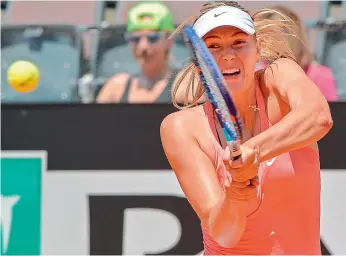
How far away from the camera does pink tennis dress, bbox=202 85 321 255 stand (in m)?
1.84

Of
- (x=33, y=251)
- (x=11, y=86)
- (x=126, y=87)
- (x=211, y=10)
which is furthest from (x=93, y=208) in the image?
(x=211, y=10)

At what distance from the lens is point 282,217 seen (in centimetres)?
186

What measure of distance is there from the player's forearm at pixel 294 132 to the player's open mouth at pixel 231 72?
15 cm

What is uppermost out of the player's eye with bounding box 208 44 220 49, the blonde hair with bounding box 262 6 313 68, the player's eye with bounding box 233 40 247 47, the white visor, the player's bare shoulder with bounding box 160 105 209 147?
the white visor

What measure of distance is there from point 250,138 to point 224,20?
286 millimetres

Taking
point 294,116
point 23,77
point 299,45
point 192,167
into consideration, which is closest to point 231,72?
point 294,116

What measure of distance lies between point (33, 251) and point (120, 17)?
74.3 inches

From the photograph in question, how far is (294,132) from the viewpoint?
162 centimetres

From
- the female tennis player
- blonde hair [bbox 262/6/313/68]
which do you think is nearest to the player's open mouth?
the female tennis player

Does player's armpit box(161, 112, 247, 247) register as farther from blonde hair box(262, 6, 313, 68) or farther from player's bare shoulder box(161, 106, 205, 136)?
blonde hair box(262, 6, 313, 68)

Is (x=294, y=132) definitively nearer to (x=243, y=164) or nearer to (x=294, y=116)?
(x=294, y=116)

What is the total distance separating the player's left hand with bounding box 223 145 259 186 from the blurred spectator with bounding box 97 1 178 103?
6.46 feet

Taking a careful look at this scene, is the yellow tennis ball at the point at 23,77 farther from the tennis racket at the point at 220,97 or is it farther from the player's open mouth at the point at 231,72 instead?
the tennis racket at the point at 220,97

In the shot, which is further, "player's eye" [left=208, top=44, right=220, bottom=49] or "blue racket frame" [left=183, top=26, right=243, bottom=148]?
"player's eye" [left=208, top=44, right=220, bottom=49]
